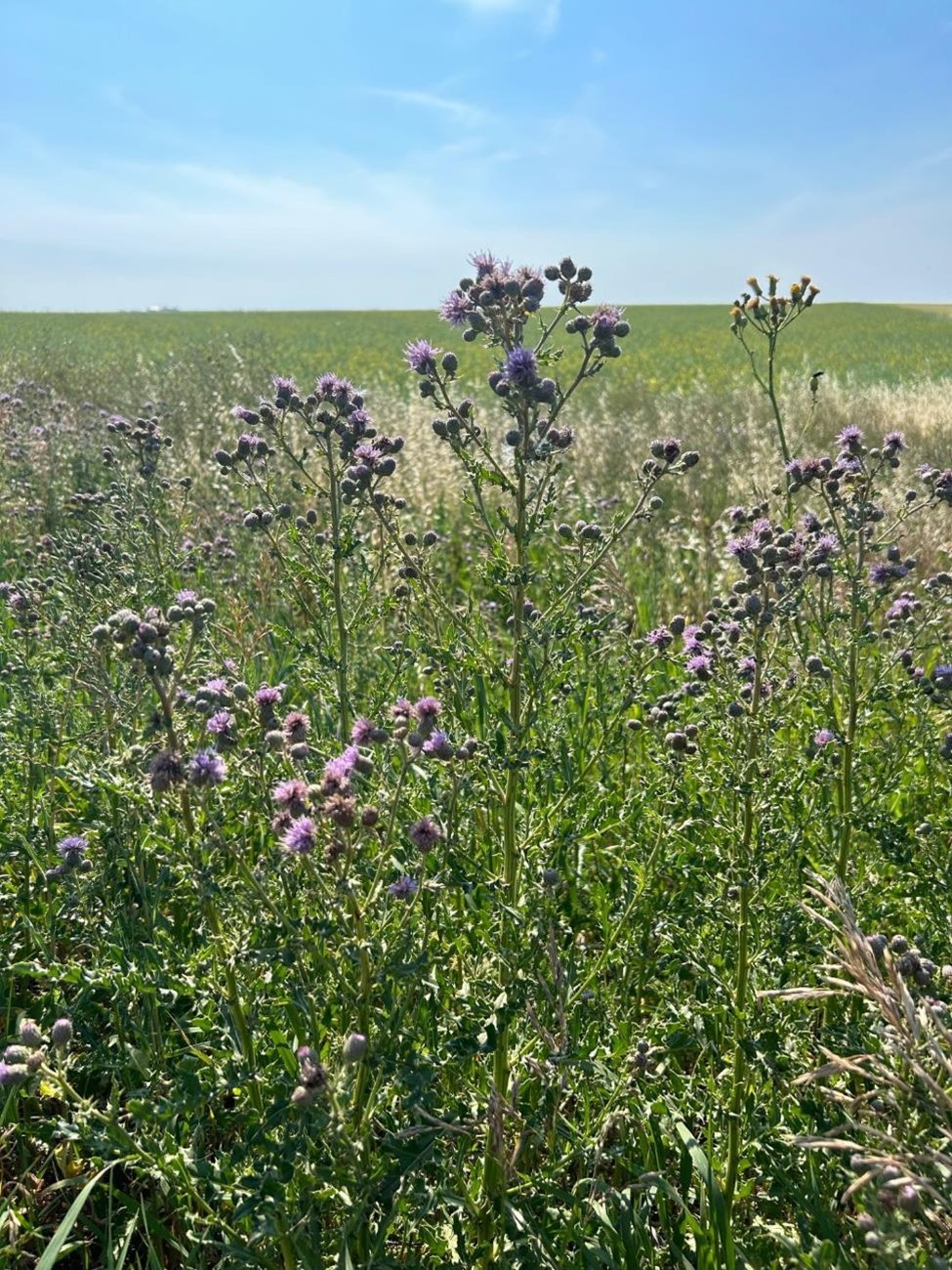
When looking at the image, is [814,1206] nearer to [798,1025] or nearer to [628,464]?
[798,1025]

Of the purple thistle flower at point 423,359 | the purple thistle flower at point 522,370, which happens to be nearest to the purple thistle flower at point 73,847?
the purple thistle flower at point 423,359

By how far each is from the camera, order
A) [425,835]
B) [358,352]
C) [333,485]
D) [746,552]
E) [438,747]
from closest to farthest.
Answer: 1. [425,835]
2. [438,747]
3. [746,552]
4. [333,485]
5. [358,352]

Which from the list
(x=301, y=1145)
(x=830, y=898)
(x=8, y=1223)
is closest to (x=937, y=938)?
(x=830, y=898)

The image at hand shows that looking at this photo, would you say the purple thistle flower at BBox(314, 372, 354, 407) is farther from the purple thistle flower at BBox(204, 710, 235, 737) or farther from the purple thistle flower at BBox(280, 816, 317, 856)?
the purple thistle flower at BBox(280, 816, 317, 856)

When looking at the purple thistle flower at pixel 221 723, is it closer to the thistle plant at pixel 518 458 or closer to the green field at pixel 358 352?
the thistle plant at pixel 518 458

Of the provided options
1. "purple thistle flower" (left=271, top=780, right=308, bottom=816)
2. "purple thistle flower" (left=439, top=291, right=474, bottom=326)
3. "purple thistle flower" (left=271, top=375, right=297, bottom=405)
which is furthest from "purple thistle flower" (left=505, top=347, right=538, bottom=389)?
"purple thistle flower" (left=271, top=780, right=308, bottom=816)

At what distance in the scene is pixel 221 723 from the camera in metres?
2.23

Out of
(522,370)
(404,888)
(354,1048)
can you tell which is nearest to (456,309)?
(522,370)

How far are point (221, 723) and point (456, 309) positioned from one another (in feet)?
4.57

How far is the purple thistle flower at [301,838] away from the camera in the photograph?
5.88 ft

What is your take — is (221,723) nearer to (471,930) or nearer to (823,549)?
(471,930)

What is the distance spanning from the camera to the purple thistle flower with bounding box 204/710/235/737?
7.32ft

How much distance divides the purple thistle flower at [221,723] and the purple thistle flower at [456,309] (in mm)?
1326

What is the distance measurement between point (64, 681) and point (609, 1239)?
2962mm
